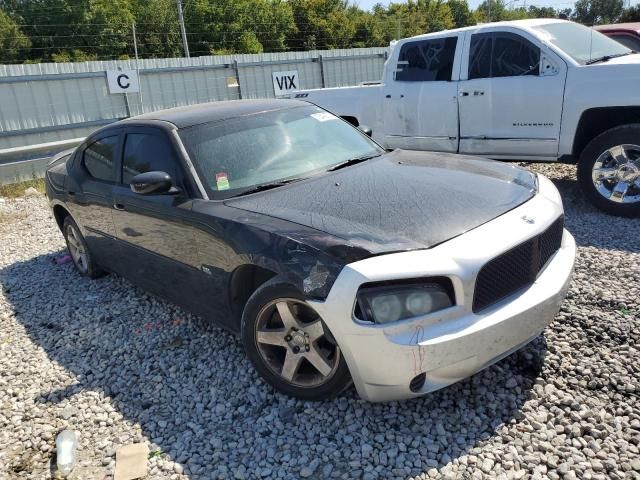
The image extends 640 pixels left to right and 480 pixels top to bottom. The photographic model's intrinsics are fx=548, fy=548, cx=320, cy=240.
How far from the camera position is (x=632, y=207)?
18.1ft

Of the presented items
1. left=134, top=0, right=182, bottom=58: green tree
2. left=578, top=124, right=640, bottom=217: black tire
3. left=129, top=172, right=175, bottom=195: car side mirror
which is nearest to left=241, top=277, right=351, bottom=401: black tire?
left=129, top=172, right=175, bottom=195: car side mirror

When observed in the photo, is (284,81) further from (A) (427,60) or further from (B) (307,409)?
(B) (307,409)

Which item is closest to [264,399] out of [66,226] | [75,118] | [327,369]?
[327,369]

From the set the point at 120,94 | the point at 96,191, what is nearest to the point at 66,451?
the point at 96,191

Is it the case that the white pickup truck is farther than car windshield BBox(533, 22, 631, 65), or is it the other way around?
car windshield BBox(533, 22, 631, 65)

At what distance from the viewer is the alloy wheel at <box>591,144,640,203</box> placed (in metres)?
5.50

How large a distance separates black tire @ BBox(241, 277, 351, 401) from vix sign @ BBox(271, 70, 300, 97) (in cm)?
1359

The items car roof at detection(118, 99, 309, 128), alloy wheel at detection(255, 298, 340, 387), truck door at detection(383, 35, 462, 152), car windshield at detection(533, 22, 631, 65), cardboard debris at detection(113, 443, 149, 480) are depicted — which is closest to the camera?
cardboard debris at detection(113, 443, 149, 480)

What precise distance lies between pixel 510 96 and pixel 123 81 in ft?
31.9

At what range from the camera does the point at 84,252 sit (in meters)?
5.43

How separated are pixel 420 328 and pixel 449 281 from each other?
10.2 inches

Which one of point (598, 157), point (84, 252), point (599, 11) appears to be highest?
point (599, 11)

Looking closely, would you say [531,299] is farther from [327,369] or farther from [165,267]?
[165,267]

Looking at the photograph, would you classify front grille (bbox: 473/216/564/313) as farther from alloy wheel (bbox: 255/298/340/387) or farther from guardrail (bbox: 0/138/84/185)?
guardrail (bbox: 0/138/84/185)
